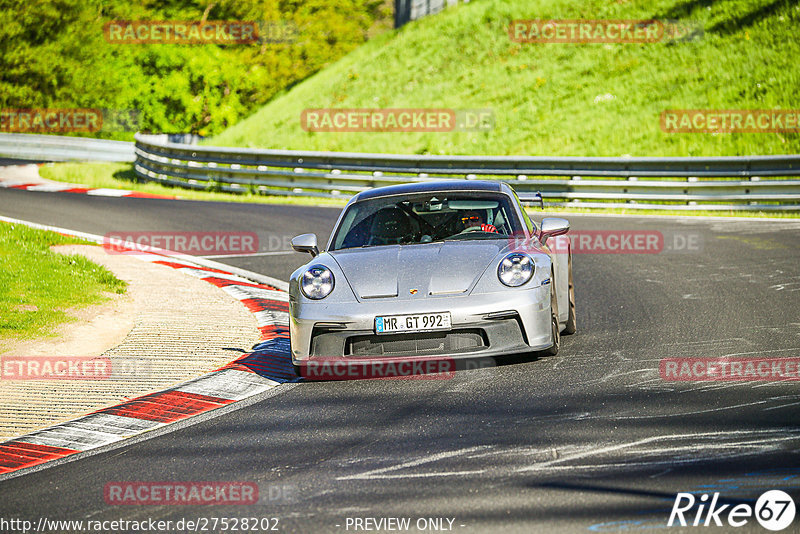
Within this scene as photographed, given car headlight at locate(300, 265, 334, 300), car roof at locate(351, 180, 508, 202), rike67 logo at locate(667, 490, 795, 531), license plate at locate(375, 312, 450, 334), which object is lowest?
rike67 logo at locate(667, 490, 795, 531)

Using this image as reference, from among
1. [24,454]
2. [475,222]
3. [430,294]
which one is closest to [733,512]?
[430,294]

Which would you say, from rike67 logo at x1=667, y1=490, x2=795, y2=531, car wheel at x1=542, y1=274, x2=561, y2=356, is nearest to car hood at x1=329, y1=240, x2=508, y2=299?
car wheel at x1=542, y1=274, x2=561, y2=356

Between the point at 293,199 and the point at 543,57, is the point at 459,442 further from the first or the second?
the point at 543,57

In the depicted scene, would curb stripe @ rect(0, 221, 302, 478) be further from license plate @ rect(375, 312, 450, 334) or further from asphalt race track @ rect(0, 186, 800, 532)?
license plate @ rect(375, 312, 450, 334)

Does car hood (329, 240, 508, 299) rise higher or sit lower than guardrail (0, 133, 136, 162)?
lower

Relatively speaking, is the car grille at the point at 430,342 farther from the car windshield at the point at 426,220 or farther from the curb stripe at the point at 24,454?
the curb stripe at the point at 24,454

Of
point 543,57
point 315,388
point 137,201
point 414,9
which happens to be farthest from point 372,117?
point 315,388

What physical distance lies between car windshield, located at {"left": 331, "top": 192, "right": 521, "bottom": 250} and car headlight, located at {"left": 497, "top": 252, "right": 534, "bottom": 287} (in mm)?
670

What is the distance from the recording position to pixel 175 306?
10.4m

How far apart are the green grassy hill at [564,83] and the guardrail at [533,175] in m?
4.76

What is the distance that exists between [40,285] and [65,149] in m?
28.7

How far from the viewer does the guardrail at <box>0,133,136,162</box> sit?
3762 cm

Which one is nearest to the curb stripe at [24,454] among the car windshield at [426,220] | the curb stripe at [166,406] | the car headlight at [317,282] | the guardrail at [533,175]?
the curb stripe at [166,406]

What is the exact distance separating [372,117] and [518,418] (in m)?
27.5
